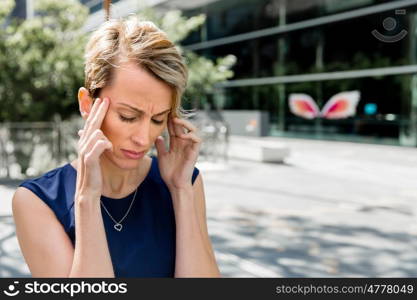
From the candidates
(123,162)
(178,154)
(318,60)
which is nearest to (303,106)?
(318,60)

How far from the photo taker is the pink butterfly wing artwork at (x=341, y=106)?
22956mm

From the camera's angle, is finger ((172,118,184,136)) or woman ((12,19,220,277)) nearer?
woman ((12,19,220,277))

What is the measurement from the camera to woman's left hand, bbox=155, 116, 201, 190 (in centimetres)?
195

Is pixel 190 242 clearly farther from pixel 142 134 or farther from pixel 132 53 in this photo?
pixel 132 53

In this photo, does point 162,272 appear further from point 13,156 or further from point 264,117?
point 264,117

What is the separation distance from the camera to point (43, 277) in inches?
67.1

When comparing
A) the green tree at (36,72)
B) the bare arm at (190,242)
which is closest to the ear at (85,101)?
the bare arm at (190,242)

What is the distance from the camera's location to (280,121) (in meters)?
28.3

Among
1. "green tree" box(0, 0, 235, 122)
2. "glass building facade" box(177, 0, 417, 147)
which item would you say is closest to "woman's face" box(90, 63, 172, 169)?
"green tree" box(0, 0, 235, 122)

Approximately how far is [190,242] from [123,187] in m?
0.34

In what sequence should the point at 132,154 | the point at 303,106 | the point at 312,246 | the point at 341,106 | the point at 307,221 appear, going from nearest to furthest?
the point at 132,154, the point at 312,246, the point at 307,221, the point at 341,106, the point at 303,106

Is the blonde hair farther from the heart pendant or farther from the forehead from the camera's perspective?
the heart pendant

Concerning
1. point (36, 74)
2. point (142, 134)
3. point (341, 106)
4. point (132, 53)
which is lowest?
point (142, 134)

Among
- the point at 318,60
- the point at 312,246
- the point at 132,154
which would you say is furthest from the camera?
the point at 318,60
